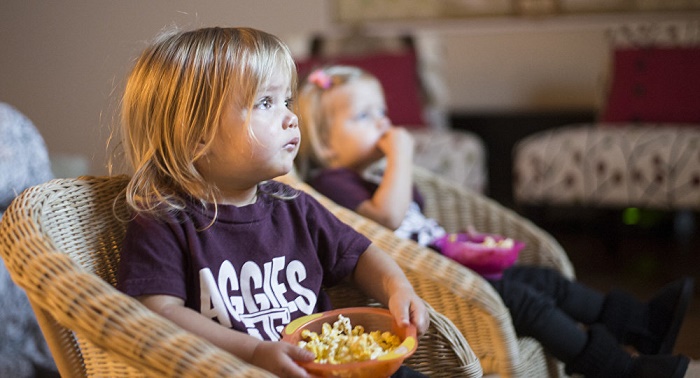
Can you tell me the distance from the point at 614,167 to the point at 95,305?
9.59 feet

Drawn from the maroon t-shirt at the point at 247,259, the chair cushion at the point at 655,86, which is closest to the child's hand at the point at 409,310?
Result: the maroon t-shirt at the point at 247,259

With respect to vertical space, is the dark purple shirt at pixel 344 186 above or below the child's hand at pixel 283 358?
below

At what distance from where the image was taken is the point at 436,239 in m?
1.91

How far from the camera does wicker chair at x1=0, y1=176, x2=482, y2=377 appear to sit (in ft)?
3.18

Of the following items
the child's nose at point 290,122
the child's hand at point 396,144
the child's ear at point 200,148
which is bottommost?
the child's hand at point 396,144

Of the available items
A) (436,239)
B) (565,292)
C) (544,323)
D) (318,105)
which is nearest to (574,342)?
(544,323)

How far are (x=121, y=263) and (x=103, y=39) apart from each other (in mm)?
4780

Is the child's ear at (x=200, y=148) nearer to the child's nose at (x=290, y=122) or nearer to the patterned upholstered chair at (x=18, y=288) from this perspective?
the child's nose at (x=290, y=122)

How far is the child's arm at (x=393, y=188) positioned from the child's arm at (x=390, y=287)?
448 millimetres

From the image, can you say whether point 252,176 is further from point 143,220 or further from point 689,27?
point 689,27

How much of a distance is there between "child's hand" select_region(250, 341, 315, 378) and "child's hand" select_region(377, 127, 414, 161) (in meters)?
0.96

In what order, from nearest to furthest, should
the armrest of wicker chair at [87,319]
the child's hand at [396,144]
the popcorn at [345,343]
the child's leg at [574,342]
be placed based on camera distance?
the armrest of wicker chair at [87,319], the popcorn at [345,343], the child's leg at [574,342], the child's hand at [396,144]

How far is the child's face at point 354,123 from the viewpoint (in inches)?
78.0

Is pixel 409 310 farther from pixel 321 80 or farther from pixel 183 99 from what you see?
pixel 321 80
